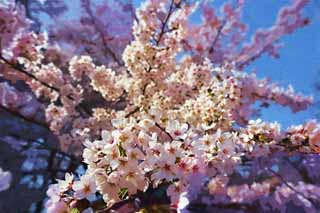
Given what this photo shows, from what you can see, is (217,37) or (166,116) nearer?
(166,116)

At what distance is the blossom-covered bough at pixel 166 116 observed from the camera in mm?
1576

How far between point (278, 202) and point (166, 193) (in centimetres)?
386

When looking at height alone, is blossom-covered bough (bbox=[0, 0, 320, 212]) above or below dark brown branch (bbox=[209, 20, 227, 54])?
below

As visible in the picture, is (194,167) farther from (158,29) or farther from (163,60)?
(158,29)

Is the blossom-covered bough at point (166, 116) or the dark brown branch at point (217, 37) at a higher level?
the dark brown branch at point (217, 37)

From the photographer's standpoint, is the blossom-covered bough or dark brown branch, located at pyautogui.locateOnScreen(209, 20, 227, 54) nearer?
the blossom-covered bough

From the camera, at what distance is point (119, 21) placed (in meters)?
7.41

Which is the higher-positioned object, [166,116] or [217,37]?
[217,37]

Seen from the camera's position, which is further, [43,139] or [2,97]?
[43,139]

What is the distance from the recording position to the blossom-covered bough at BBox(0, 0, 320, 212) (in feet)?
5.17

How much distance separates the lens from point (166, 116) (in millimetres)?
2732

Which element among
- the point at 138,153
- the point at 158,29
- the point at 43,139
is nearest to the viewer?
the point at 138,153

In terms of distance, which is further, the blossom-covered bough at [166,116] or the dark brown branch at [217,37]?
the dark brown branch at [217,37]

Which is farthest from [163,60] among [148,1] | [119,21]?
[119,21]
